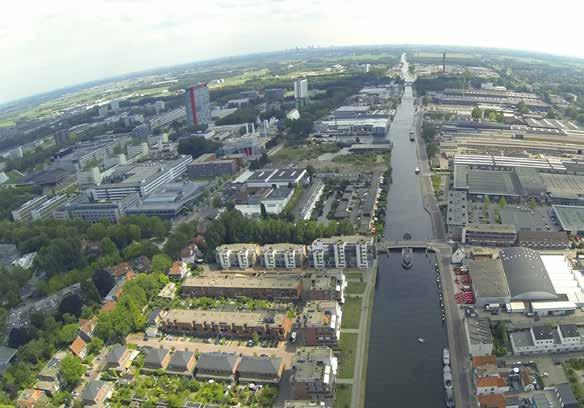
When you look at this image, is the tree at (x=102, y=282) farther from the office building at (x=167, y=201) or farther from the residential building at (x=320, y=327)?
the residential building at (x=320, y=327)

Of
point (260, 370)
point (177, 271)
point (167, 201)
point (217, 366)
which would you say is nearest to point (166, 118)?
point (167, 201)

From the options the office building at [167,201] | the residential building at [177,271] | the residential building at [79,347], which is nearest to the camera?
the residential building at [79,347]

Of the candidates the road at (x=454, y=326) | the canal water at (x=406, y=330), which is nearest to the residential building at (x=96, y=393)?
the canal water at (x=406, y=330)

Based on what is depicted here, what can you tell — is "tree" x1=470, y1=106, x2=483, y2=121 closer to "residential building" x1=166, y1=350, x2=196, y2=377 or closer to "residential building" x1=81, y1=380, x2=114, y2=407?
"residential building" x1=166, y1=350, x2=196, y2=377

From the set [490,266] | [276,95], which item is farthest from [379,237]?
[276,95]

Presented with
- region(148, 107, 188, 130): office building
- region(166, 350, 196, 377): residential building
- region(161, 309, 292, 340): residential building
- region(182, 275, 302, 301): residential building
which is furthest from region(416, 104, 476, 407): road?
region(148, 107, 188, 130): office building

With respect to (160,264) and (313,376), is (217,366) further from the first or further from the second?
(160,264)
